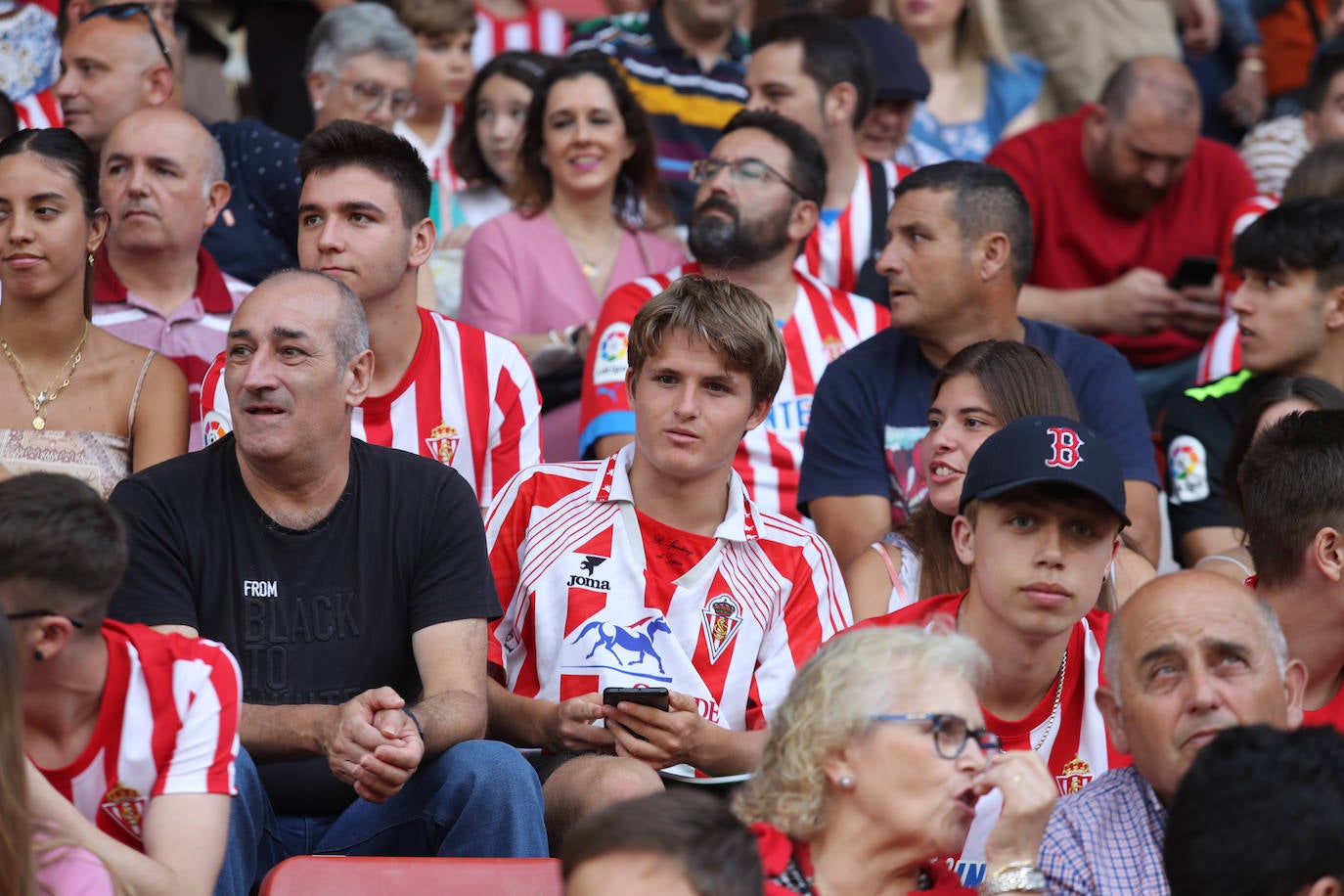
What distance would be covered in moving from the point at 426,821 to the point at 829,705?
3.31 ft

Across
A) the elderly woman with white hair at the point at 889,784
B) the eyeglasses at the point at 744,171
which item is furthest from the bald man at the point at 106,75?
the elderly woman with white hair at the point at 889,784

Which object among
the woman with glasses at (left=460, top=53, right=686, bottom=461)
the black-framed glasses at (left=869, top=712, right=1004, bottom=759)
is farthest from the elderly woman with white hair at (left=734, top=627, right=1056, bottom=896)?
the woman with glasses at (left=460, top=53, right=686, bottom=461)

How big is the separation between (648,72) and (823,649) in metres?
4.24

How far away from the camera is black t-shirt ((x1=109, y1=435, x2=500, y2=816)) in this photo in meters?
3.46

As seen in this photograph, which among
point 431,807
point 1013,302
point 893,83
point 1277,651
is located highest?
point 893,83

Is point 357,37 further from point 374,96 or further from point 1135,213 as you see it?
point 1135,213

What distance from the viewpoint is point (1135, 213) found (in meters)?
6.29

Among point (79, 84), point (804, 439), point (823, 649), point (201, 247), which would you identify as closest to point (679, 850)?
point (823, 649)

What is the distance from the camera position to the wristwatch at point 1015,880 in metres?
2.77

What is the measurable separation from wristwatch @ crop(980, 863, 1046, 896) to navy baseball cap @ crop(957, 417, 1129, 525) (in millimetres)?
860

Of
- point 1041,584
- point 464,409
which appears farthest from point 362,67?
point 1041,584

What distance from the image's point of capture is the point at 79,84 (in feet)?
18.2

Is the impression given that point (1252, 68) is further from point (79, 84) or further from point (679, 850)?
point (679, 850)

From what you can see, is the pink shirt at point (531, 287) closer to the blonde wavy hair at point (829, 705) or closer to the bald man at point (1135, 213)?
the bald man at point (1135, 213)
